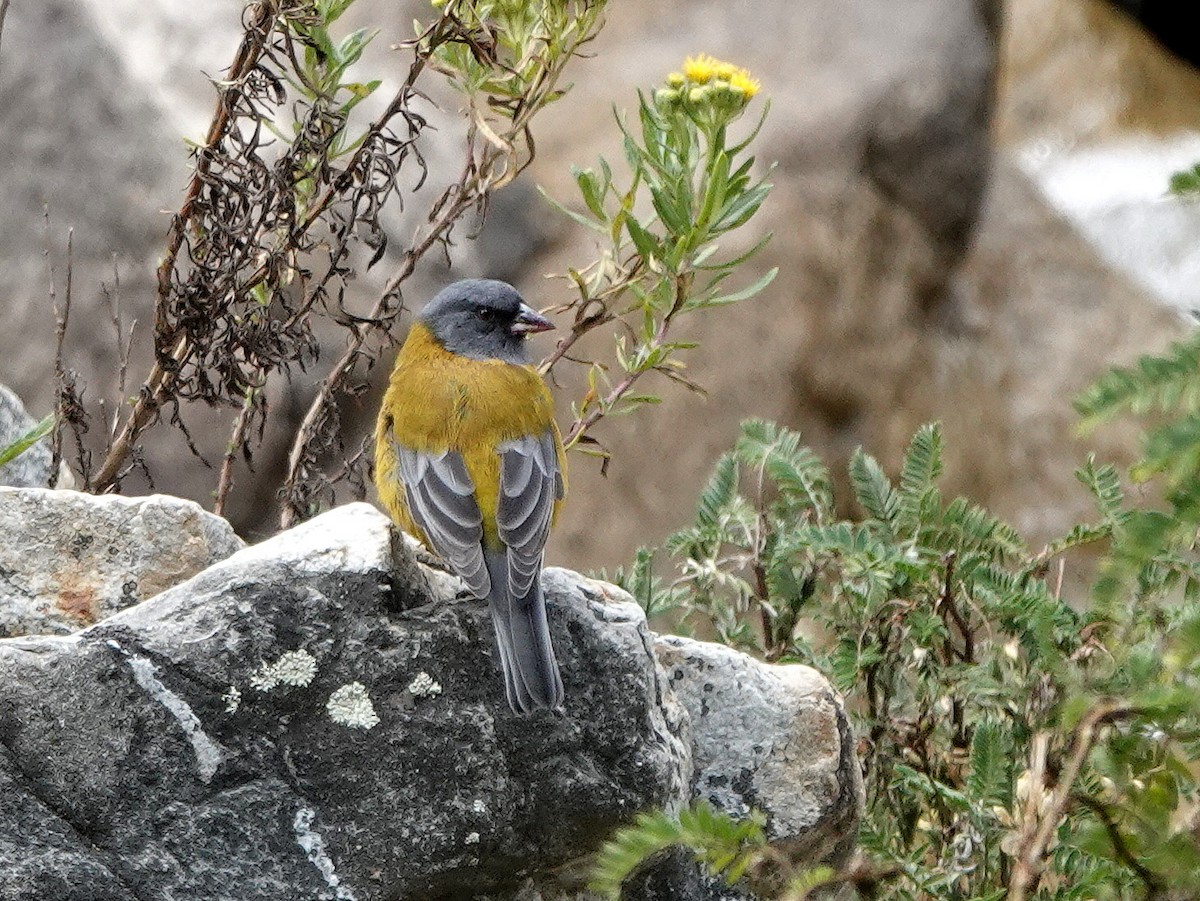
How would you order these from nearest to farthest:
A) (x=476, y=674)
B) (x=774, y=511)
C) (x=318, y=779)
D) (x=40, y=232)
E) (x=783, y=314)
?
(x=318, y=779), (x=476, y=674), (x=774, y=511), (x=40, y=232), (x=783, y=314)

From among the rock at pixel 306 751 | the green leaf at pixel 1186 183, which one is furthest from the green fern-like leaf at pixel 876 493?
the green leaf at pixel 1186 183

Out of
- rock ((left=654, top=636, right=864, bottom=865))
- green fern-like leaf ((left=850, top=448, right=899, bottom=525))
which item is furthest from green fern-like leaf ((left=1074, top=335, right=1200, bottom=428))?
green fern-like leaf ((left=850, top=448, right=899, bottom=525))

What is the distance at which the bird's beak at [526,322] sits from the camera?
4.38 metres

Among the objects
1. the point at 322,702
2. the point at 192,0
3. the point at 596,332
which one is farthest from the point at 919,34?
the point at 322,702

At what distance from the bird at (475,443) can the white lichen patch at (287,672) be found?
55 cm

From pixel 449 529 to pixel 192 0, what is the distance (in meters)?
5.60

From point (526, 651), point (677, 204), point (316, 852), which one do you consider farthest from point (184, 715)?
point (677, 204)

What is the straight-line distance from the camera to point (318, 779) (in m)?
2.47

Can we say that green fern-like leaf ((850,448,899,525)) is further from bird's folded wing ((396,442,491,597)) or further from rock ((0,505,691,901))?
rock ((0,505,691,901))

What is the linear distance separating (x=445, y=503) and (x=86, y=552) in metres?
0.91

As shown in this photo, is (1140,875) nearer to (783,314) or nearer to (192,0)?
(783,314)

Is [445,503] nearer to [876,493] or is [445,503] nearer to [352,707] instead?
[876,493]

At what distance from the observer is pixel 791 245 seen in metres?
8.75

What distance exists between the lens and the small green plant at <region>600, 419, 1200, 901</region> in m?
2.49
